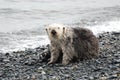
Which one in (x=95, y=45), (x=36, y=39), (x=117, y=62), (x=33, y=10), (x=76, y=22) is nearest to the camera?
(x=117, y=62)

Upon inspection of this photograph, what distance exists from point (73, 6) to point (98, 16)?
422 centimetres

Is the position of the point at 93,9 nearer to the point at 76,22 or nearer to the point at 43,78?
the point at 76,22

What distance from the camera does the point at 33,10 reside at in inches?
1000

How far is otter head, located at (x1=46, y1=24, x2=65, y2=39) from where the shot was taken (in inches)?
443

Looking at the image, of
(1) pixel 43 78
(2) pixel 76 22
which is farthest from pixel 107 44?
(2) pixel 76 22

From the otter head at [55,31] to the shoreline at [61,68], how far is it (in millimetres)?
825

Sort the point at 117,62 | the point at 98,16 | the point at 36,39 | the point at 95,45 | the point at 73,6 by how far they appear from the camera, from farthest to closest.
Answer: the point at 73,6
the point at 98,16
the point at 36,39
the point at 95,45
the point at 117,62

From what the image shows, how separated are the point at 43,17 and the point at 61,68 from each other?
12.9 metres

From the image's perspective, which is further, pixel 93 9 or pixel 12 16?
pixel 93 9

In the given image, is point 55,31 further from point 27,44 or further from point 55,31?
point 27,44

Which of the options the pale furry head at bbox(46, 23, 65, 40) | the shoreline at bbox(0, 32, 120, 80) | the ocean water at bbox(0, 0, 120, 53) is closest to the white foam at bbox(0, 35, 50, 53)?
the ocean water at bbox(0, 0, 120, 53)

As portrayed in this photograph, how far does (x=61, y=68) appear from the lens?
1108cm

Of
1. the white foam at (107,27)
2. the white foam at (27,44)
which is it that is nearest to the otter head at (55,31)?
the white foam at (27,44)

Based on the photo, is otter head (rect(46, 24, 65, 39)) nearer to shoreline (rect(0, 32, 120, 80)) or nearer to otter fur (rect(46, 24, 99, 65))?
otter fur (rect(46, 24, 99, 65))
